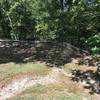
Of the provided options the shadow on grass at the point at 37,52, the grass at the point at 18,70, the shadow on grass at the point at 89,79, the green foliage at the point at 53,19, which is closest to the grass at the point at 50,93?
the shadow on grass at the point at 89,79

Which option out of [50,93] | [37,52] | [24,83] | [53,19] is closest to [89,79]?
[50,93]

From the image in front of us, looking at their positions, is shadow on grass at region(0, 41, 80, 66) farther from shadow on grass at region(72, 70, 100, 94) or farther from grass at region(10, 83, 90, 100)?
grass at region(10, 83, 90, 100)

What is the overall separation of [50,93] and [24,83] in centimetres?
139

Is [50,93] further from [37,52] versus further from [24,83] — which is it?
[37,52]

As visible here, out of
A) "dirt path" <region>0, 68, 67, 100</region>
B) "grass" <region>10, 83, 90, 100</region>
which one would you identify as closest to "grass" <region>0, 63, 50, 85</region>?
"dirt path" <region>0, 68, 67, 100</region>

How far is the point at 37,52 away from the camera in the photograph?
14156 mm

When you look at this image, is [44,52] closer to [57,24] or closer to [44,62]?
[44,62]

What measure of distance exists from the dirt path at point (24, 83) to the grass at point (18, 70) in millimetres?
349

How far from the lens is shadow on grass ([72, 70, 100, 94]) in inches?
422

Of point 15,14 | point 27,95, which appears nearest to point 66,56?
point 27,95

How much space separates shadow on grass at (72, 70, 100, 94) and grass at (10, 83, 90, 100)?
2.53ft

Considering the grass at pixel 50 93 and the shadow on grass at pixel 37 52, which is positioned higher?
the shadow on grass at pixel 37 52

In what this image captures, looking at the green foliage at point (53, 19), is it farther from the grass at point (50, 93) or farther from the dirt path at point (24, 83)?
the grass at point (50, 93)

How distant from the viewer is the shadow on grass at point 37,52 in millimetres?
13156
